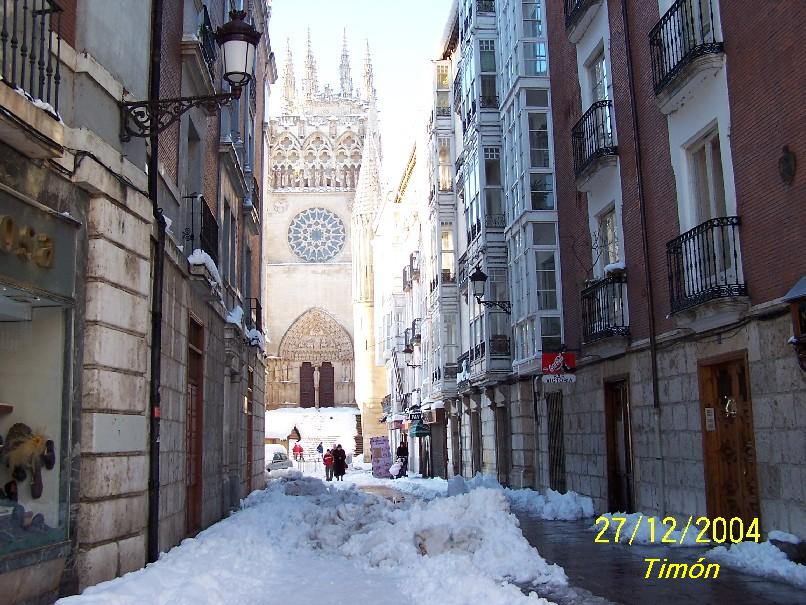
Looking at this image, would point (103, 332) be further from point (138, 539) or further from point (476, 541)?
point (476, 541)

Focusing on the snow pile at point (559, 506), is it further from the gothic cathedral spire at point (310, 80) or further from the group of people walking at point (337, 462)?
the gothic cathedral spire at point (310, 80)

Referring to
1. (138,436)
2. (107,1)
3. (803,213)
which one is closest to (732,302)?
(803,213)

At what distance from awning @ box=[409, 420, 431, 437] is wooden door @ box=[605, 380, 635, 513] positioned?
855 inches

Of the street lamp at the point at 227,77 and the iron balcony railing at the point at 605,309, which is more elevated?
the street lamp at the point at 227,77

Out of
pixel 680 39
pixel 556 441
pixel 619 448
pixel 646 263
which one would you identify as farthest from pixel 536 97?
pixel 619 448

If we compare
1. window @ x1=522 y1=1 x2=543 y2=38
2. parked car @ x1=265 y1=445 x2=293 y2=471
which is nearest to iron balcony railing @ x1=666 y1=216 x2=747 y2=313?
window @ x1=522 y1=1 x2=543 y2=38

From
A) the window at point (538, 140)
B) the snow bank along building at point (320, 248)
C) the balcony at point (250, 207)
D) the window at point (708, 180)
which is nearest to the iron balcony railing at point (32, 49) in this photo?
the window at point (708, 180)

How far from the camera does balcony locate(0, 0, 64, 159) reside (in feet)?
22.0

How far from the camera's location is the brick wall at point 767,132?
33.2 feet

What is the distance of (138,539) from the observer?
29.8 feet

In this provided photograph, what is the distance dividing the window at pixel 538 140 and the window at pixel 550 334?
378 cm

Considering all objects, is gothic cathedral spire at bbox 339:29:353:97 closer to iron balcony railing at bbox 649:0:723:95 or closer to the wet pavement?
iron balcony railing at bbox 649:0:723:95

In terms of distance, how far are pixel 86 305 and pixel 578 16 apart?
12203 mm

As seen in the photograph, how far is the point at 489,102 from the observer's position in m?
26.0
